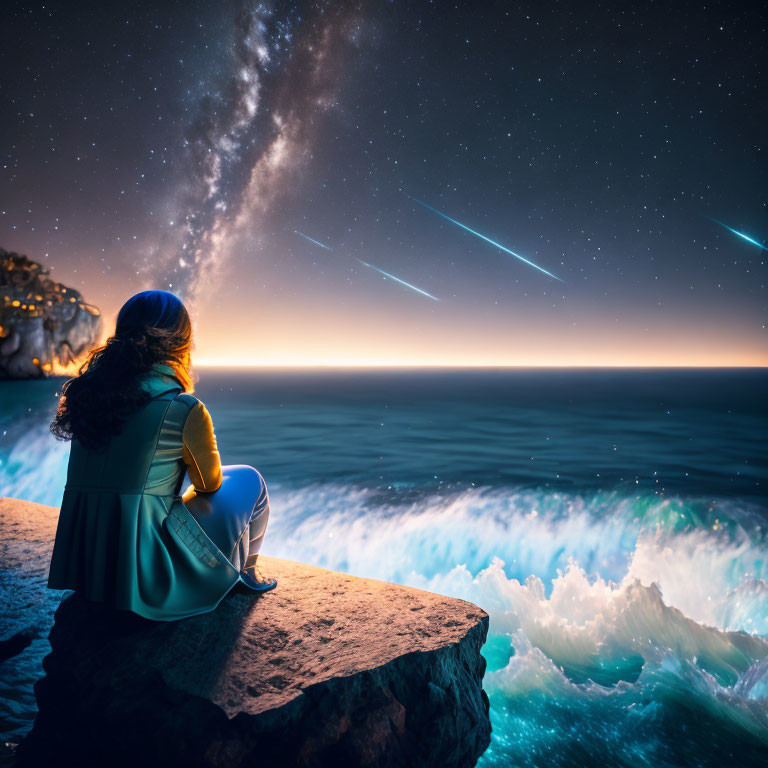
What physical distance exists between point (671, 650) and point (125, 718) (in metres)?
5.81

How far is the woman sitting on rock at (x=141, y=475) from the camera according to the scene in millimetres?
2037

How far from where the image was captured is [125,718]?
208 centimetres

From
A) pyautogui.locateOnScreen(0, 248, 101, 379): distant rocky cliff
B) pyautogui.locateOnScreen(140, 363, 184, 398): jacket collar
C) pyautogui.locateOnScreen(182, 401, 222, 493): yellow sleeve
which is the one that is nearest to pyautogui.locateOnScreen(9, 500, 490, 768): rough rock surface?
pyautogui.locateOnScreen(182, 401, 222, 493): yellow sleeve

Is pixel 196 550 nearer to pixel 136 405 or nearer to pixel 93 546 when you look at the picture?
pixel 93 546

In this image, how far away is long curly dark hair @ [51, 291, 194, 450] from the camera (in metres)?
2.00

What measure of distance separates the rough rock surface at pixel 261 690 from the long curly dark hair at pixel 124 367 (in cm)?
113

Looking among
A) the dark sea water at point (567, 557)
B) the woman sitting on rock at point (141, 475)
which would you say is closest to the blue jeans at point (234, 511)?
the woman sitting on rock at point (141, 475)

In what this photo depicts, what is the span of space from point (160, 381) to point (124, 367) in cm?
16

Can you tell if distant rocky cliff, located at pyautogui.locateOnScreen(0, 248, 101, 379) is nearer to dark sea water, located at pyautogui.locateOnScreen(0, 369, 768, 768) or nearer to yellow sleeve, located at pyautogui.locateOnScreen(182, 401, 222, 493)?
dark sea water, located at pyautogui.locateOnScreen(0, 369, 768, 768)

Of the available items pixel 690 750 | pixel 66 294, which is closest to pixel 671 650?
pixel 690 750

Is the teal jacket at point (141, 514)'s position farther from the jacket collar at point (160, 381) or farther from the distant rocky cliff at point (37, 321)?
→ the distant rocky cliff at point (37, 321)

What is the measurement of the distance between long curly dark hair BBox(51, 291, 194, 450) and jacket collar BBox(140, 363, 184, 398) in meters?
0.02

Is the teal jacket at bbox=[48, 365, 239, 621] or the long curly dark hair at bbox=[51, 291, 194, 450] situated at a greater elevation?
the long curly dark hair at bbox=[51, 291, 194, 450]

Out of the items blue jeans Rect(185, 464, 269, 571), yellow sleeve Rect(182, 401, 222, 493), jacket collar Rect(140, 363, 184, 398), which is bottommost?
blue jeans Rect(185, 464, 269, 571)
